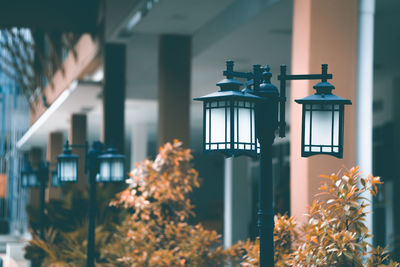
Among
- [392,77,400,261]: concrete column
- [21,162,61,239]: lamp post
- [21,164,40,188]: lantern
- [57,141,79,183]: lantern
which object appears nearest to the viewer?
[57,141,79,183]: lantern

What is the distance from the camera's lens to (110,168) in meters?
9.68

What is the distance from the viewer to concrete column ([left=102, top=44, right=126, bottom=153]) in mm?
16484

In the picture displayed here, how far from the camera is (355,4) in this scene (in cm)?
780

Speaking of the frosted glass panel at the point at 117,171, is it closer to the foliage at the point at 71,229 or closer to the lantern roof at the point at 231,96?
the foliage at the point at 71,229

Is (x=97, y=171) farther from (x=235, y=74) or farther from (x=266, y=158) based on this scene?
(x=235, y=74)

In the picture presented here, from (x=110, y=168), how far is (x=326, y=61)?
12.0 ft

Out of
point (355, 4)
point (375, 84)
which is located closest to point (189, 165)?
point (355, 4)

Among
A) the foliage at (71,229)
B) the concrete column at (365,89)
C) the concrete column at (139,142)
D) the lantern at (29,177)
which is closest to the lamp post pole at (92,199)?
the foliage at (71,229)

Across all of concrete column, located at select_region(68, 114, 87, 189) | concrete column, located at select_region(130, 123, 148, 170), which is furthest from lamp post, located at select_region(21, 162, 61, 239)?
concrete column, located at select_region(130, 123, 148, 170)

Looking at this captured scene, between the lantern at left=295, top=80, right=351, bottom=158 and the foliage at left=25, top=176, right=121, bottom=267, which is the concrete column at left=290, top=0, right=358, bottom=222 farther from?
the foliage at left=25, top=176, right=121, bottom=267

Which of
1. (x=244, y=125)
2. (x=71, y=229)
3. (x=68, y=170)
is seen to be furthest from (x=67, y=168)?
(x=244, y=125)

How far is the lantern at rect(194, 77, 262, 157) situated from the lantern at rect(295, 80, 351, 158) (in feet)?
1.51

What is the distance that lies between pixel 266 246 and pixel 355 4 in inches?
164

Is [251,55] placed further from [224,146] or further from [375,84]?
[224,146]
